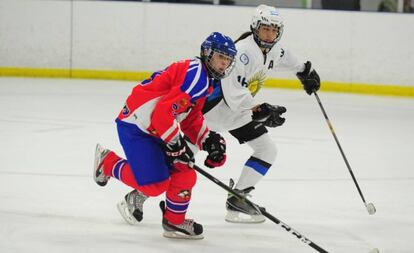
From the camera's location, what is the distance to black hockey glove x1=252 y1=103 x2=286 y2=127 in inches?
167

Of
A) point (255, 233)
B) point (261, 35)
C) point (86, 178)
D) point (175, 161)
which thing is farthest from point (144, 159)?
point (86, 178)

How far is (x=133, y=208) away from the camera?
4168 millimetres

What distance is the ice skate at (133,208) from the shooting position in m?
4.15

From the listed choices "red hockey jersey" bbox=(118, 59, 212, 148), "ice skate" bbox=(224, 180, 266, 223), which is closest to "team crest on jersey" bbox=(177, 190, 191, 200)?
"red hockey jersey" bbox=(118, 59, 212, 148)

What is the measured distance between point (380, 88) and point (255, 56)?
19.3 feet

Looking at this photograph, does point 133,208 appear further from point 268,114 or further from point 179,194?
point 268,114

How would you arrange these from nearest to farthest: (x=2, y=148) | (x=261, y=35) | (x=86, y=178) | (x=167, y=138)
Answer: (x=167, y=138) → (x=261, y=35) → (x=86, y=178) → (x=2, y=148)

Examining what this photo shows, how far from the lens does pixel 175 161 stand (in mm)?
3842

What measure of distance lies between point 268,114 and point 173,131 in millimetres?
695

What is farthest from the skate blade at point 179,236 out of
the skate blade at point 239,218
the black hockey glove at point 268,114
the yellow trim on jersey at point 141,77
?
the yellow trim on jersey at point 141,77

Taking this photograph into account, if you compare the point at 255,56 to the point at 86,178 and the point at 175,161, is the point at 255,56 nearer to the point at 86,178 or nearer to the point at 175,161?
the point at 175,161

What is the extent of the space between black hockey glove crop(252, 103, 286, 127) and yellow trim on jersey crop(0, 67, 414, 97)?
5.97 meters

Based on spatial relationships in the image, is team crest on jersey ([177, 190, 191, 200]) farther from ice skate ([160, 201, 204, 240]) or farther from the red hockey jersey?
the red hockey jersey

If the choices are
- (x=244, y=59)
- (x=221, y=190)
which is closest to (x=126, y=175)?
(x=244, y=59)
